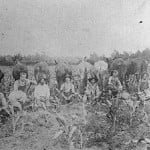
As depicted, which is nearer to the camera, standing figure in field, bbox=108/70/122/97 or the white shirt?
the white shirt

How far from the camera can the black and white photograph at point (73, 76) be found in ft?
19.6

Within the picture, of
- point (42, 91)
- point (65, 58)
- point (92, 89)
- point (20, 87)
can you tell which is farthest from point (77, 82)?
point (20, 87)

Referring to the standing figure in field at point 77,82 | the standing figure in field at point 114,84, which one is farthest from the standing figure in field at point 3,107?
the standing figure in field at point 114,84

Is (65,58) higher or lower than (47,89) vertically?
higher

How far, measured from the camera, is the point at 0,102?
236 inches

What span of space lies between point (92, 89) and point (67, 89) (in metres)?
0.44

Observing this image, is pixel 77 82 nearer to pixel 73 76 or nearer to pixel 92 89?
pixel 73 76

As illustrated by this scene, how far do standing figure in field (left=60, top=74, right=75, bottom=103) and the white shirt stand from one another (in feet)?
0.82

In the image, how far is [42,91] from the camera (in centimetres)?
608

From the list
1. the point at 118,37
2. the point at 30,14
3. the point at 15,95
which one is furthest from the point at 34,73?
the point at 118,37

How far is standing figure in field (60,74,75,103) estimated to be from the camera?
6141 mm

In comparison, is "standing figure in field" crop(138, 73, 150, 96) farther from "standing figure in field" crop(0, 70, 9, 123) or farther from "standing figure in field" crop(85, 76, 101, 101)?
"standing figure in field" crop(0, 70, 9, 123)

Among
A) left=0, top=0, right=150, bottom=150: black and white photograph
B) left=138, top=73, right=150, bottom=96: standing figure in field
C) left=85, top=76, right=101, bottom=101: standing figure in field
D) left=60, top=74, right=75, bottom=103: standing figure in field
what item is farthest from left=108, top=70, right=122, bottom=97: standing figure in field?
left=60, top=74, right=75, bottom=103: standing figure in field

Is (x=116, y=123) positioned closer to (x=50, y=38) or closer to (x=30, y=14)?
(x=50, y=38)
